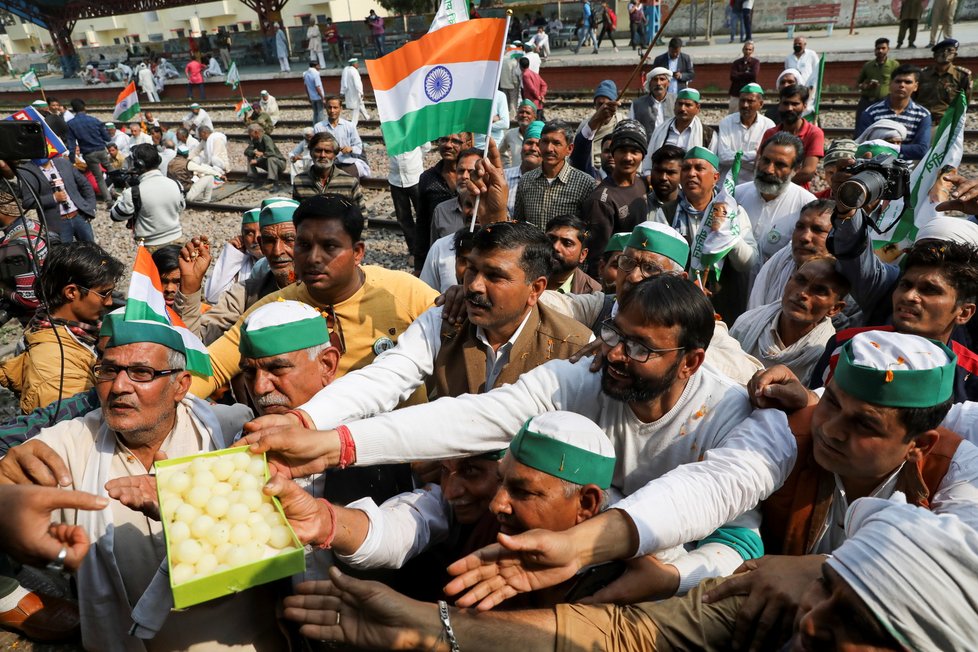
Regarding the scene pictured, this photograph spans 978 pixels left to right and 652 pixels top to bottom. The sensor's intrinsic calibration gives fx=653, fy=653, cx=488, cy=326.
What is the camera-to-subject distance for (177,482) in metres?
1.97

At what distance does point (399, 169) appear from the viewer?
8.65m

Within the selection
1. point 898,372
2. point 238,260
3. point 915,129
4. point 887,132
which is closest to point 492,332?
point 898,372

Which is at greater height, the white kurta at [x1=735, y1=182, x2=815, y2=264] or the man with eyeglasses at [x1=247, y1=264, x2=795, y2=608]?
the man with eyeglasses at [x1=247, y1=264, x2=795, y2=608]

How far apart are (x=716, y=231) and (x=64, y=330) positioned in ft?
14.1

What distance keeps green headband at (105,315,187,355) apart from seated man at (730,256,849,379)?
3.07 meters

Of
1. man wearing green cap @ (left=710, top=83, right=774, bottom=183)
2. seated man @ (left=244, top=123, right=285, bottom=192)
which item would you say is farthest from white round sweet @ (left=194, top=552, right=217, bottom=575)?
seated man @ (left=244, top=123, right=285, bottom=192)

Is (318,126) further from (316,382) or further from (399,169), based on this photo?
(316,382)

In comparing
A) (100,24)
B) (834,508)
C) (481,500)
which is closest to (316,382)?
(481,500)

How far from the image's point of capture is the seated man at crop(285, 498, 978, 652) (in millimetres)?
1467

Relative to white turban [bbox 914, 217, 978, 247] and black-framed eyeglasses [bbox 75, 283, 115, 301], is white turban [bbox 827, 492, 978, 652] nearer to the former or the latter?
white turban [bbox 914, 217, 978, 247]

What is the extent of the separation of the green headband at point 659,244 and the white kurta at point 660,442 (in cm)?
117

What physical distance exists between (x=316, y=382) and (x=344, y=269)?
3.24 ft

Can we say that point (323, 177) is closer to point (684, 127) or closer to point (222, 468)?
point (684, 127)

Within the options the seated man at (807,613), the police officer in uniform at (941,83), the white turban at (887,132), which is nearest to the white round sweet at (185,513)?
the seated man at (807,613)
